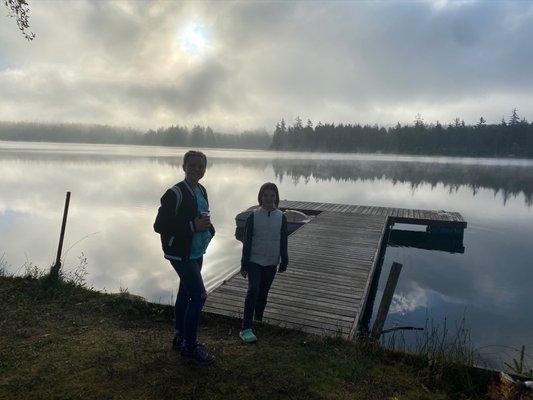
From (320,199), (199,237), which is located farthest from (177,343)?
(320,199)

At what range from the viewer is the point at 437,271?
12969 mm

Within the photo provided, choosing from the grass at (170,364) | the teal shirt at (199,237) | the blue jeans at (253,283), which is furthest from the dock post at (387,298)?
the teal shirt at (199,237)

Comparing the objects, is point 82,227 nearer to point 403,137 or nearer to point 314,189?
point 314,189

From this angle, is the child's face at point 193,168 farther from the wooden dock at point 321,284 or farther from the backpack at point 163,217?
the wooden dock at point 321,284

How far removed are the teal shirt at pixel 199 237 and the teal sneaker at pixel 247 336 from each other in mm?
1533

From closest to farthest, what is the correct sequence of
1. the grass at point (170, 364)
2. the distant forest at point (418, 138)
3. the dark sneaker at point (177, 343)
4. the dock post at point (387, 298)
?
the grass at point (170, 364) → the dark sneaker at point (177, 343) → the dock post at point (387, 298) → the distant forest at point (418, 138)

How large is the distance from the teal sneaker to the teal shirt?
1533mm

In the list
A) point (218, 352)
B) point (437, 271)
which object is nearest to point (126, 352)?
point (218, 352)

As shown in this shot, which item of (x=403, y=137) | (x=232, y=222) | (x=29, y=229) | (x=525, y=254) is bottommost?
(x=29, y=229)

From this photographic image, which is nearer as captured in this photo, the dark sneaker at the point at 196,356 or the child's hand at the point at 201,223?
the child's hand at the point at 201,223

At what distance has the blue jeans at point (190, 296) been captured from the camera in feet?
13.4

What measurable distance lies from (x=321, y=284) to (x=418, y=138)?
10949 cm

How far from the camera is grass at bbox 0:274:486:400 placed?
12.7 feet

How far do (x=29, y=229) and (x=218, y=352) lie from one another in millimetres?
16498
